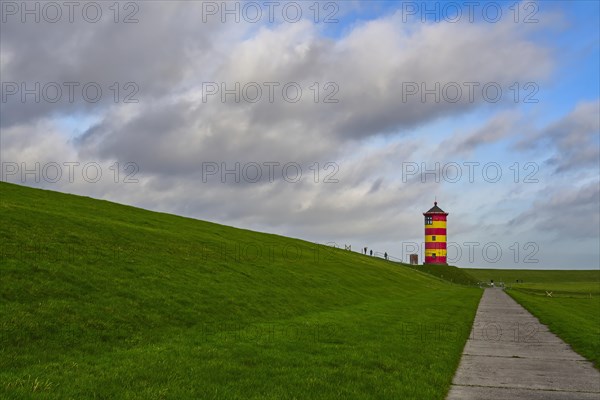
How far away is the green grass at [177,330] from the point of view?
491 inches

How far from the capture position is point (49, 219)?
1462 inches

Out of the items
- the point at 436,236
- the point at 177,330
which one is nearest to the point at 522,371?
the point at 177,330

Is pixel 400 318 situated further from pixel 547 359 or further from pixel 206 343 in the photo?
pixel 206 343

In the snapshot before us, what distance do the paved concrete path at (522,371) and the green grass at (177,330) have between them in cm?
70

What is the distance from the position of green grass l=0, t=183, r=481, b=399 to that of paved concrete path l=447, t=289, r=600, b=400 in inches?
27.4

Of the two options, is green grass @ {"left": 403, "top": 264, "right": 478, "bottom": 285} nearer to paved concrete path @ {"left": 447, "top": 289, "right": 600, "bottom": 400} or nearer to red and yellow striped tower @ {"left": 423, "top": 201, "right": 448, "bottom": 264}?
red and yellow striped tower @ {"left": 423, "top": 201, "right": 448, "bottom": 264}

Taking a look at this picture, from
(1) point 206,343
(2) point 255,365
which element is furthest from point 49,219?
(2) point 255,365

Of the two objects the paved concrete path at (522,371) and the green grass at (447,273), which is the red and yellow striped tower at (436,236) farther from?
the paved concrete path at (522,371)

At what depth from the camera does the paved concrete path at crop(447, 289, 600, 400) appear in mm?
12555

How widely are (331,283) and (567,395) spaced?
36.6 meters

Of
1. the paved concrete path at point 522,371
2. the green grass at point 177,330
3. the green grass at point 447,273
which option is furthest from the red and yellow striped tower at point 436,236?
the paved concrete path at point 522,371

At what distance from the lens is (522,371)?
15.3 m

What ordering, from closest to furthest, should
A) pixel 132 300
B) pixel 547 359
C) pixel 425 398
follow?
1. pixel 425 398
2. pixel 547 359
3. pixel 132 300

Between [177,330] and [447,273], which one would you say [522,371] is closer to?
Answer: [177,330]
